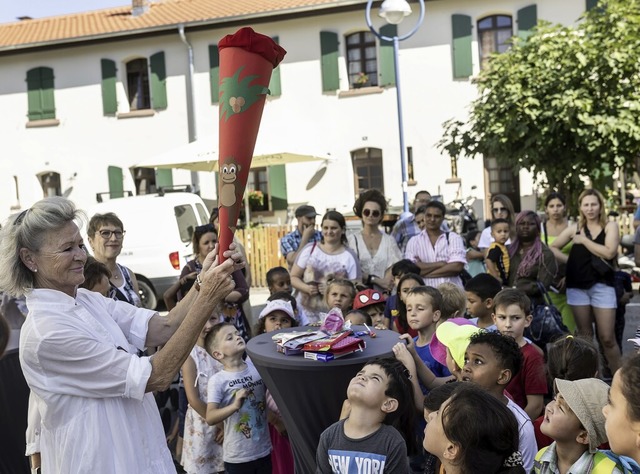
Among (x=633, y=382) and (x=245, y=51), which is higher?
(x=245, y=51)

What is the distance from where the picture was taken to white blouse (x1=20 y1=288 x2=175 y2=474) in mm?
2504

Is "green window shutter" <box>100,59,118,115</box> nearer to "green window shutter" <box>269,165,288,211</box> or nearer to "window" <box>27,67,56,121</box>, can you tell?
"window" <box>27,67,56,121</box>

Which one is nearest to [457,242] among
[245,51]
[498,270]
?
[498,270]

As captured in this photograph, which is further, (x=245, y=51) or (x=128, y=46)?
(x=128, y=46)

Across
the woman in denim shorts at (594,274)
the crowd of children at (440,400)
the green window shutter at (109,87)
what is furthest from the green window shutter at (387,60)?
A: the crowd of children at (440,400)

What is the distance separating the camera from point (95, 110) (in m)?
21.9

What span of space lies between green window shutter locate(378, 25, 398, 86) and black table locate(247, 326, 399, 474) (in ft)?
54.1

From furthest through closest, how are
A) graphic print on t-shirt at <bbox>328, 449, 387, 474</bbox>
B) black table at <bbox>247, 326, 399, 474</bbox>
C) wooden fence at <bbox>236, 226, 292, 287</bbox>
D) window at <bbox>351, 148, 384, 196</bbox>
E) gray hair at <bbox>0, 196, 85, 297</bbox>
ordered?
window at <bbox>351, 148, 384, 196</bbox> → wooden fence at <bbox>236, 226, 292, 287</bbox> → black table at <bbox>247, 326, 399, 474</bbox> → graphic print on t-shirt at <bbox>328, 449, 387, 474</bbox> → gray hair at <bbox>0, 196, 85, 297</bbox>

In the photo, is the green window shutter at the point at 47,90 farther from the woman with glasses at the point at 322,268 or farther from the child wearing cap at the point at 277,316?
the child wearing cap at the point at 277,316

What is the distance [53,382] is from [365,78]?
721 inches

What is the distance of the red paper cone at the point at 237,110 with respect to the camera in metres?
2.74

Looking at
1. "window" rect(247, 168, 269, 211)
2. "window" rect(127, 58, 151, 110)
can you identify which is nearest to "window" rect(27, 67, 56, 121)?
"window" rect(127, 58, 151, 110)

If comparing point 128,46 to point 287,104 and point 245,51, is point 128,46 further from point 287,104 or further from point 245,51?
point 245,51

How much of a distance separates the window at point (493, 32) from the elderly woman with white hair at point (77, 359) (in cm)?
1799
